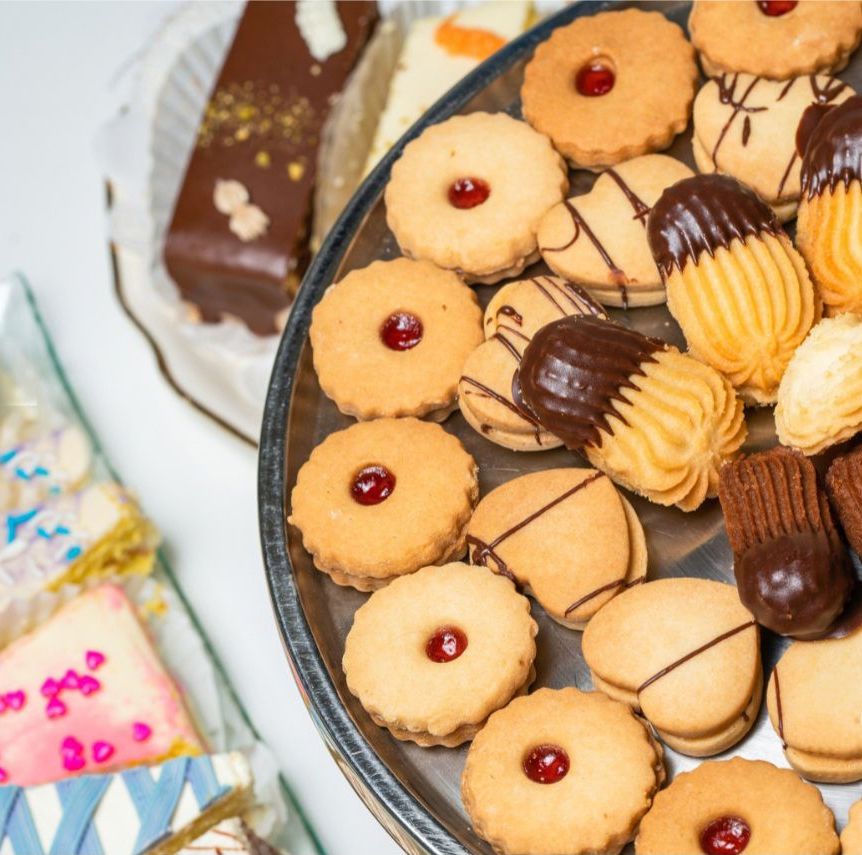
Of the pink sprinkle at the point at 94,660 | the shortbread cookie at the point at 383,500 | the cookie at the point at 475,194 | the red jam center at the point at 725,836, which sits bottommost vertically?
the pink sprinkle at the point at 94,660

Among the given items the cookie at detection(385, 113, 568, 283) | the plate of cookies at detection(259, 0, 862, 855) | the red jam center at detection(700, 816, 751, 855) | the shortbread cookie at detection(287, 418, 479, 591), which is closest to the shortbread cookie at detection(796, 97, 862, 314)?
the plate of cookies at detection(259, 0, 862, 855)

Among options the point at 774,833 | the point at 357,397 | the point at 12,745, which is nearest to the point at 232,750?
the point at 12,745

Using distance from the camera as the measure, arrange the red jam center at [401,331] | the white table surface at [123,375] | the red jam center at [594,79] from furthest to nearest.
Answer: the white table surface at [123,375] → the red jam center at [594,79] → the red jam center at [401,331]

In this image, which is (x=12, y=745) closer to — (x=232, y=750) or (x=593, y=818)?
(x=232, y=750)

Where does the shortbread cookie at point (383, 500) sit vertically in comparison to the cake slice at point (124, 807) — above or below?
above

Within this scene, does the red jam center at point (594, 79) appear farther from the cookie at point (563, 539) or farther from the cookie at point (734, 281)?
the cookie at point (563, 539)

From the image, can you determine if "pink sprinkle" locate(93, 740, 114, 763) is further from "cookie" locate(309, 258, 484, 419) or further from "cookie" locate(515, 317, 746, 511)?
"cookie" locate(515, 317, 746, 511)

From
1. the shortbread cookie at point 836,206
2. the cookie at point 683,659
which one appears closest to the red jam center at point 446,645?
the cookie at point 683,659
